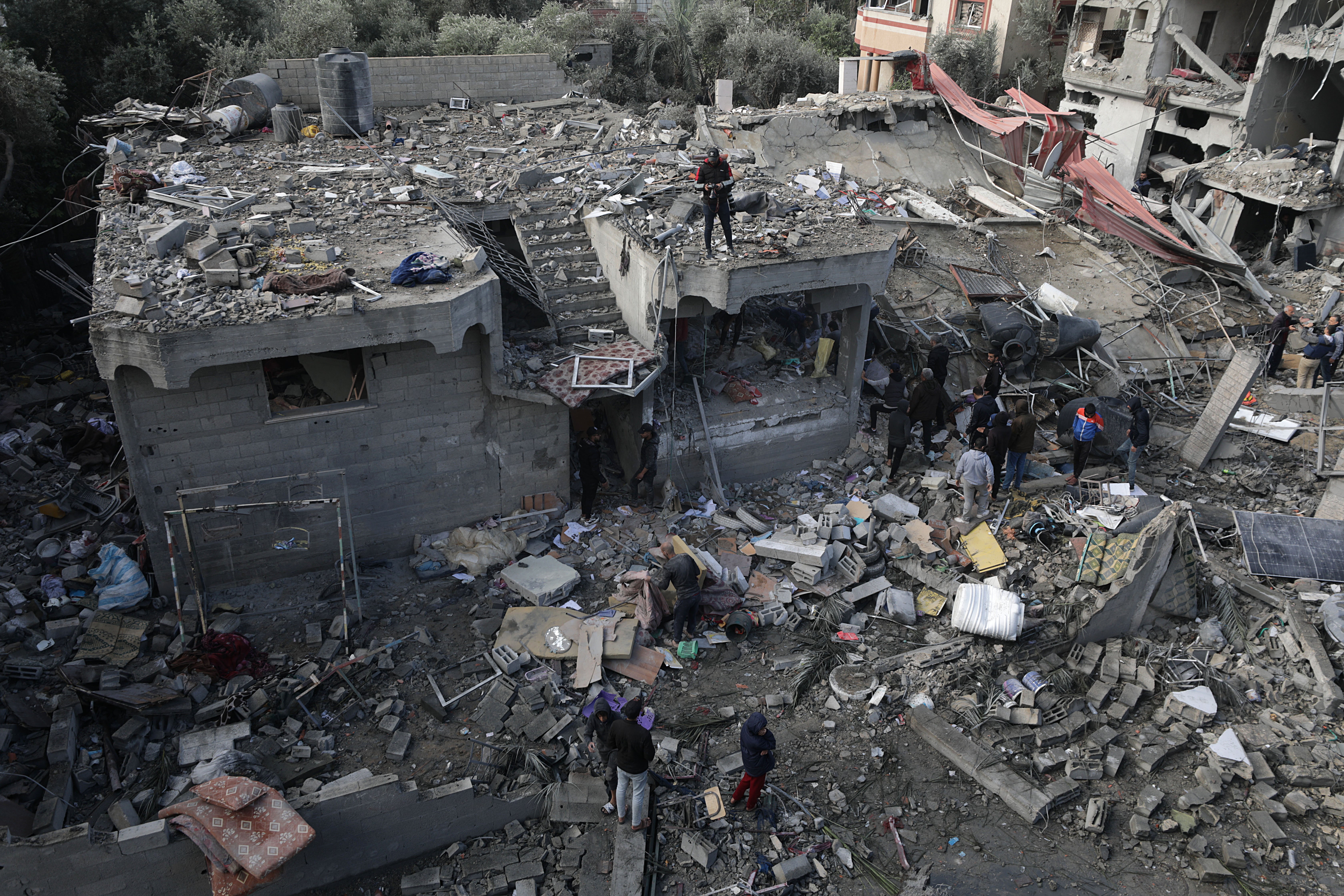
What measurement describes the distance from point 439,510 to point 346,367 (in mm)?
2165

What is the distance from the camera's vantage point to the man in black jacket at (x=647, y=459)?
11.8 m

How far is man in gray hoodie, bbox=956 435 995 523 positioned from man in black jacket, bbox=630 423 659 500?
386cm

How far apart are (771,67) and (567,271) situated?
20438 mm

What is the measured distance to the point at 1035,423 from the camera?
1195cm

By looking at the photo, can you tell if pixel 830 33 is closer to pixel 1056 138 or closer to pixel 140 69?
pixel 1056 138

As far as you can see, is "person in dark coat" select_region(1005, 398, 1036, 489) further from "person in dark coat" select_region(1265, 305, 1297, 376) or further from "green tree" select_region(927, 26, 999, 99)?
"green tree" select_region(927, 26, 999, 99)

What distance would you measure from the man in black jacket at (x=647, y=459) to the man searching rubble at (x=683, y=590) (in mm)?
1718

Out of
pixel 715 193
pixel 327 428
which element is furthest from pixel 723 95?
pixel 327 428

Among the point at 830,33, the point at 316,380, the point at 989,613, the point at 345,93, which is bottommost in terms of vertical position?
the point at 989,613

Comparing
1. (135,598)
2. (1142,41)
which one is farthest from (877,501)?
(1142,41)

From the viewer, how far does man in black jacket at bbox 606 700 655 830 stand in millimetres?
7285

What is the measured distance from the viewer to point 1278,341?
52.1 ft

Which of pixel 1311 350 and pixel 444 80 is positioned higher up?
pixel 444 80

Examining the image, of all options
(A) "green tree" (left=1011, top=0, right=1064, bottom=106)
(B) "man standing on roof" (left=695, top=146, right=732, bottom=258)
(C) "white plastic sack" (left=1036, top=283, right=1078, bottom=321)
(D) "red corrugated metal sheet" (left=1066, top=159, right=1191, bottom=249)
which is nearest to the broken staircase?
(B) "man standing on roof" (left=695, top=146, right=732, bottom=258)
